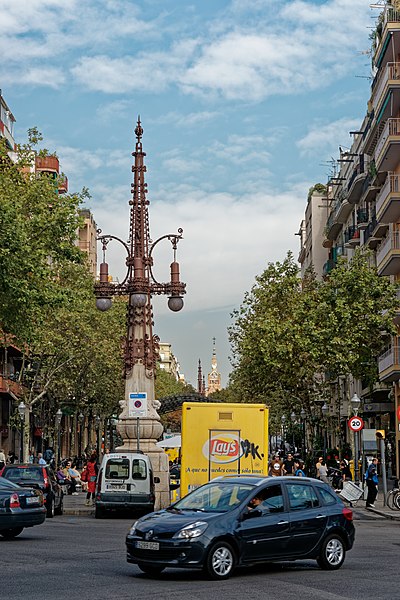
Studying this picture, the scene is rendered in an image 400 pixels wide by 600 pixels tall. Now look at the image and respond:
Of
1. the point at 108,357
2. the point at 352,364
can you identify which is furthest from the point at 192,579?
the point at 108,357

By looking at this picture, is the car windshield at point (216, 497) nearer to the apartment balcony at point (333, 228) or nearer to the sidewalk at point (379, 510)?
the sidewalk at point (379, 510)

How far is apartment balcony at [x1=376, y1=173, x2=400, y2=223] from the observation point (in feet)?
160

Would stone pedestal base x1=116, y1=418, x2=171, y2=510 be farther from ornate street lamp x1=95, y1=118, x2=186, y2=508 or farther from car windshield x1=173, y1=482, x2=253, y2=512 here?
car windshield x1=173, y1=482, x2=253, y2=512

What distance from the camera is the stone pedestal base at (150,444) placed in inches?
1375

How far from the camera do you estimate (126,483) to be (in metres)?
30.8

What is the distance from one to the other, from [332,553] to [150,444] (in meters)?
19.5

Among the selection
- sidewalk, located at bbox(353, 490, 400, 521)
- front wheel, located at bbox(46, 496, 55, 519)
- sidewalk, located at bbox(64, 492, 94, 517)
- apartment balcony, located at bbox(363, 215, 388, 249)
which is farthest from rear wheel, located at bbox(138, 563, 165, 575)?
apartment balcony, located at bbox(363, 215, 388, 249)

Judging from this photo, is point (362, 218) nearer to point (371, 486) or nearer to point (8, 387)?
point (8, 387)

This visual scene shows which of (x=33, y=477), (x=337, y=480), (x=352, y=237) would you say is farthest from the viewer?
(x=352, y=237)

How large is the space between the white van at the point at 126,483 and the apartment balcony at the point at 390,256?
21.7m

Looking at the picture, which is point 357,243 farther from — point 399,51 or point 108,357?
point 399,51

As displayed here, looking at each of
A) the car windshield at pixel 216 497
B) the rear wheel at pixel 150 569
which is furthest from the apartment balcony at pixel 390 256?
the rear wheel at pixel 150 569

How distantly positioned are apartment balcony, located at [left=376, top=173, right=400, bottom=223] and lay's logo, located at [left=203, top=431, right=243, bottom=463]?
78.3ft

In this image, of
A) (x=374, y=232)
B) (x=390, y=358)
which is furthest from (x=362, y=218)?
(x=390, y=358)
